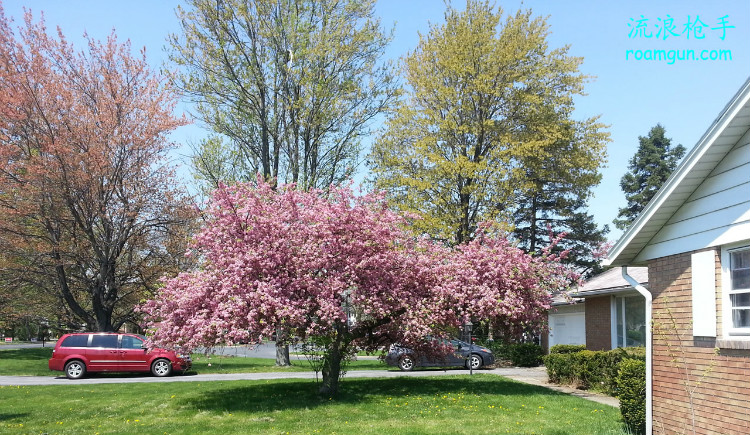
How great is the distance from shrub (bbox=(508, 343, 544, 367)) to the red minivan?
16.7 metres

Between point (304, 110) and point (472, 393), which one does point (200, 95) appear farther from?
point (472, 393)

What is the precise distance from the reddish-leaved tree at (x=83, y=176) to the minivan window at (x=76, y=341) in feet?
11.9

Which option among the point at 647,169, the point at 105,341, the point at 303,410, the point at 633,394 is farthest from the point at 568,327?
the point at 647,169

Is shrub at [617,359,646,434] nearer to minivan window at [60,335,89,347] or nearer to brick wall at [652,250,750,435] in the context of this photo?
brick wall at [652,250,750,435]

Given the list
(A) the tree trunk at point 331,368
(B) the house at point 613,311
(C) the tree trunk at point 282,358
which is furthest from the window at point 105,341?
(B) the house at point 613,311

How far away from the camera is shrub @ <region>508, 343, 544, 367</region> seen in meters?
30.3

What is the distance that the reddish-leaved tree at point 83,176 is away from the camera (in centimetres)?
2408

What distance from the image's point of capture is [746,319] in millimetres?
7195

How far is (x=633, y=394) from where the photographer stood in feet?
33.9

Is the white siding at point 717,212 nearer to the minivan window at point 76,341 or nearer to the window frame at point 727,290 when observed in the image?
the window frame at point 727,290

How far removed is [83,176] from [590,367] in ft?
65.9

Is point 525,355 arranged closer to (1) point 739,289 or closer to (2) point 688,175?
(2) point 688,175

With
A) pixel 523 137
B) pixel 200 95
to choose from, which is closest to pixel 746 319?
pixel 523 137

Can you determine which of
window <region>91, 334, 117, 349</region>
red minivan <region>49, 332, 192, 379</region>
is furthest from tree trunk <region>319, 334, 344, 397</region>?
window <region>91, 334, 117, 349</region>
